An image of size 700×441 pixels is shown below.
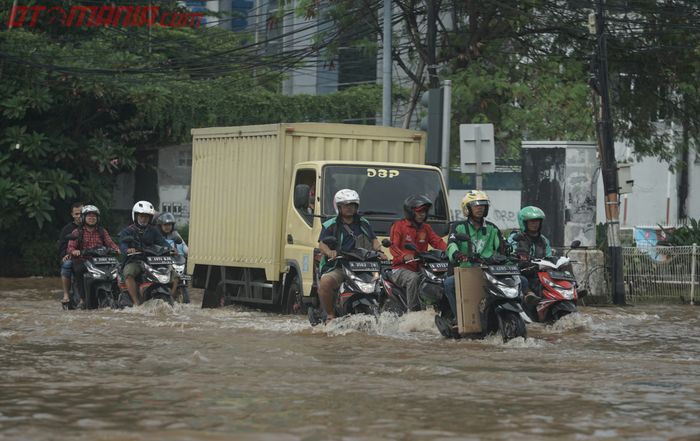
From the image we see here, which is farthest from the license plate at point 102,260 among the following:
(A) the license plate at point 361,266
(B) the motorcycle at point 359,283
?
(A) the license plate at point 361,266

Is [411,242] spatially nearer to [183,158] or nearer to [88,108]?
[88,108]

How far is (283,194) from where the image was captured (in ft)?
58.6

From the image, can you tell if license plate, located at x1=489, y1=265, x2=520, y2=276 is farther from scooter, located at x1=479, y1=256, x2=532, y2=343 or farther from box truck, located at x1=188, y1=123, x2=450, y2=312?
box truck, located at x1=188, y1=123, x2=450, y2=312

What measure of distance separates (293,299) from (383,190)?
1.90m

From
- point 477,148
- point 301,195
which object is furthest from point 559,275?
point 477,148

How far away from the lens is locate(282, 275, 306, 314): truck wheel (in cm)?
1722

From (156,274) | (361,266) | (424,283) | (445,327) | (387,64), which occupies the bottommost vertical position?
(445,327)

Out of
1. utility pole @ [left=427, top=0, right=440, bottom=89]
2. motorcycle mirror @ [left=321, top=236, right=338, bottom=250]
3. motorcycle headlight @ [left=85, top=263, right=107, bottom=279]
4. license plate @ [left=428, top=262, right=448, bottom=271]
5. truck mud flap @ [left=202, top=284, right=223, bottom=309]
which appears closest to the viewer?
license plate @ [left=428, top=262, right=448, bottom=271]

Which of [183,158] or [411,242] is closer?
[411,242]

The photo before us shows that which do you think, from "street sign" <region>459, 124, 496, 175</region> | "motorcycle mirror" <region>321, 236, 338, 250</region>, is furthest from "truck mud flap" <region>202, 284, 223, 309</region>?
"motorcycle mirror" <region>321, 236, 338, 250</region>

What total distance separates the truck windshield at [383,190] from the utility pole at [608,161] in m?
4.88

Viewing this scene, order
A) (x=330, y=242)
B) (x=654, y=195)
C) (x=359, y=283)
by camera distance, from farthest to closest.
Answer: (x=654, y=195) → (x=330, y=242) → (x=359, y=283)

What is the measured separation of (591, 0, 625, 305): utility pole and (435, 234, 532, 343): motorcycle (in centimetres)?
821

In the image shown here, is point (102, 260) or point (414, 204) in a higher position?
point (414, 204)
